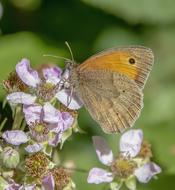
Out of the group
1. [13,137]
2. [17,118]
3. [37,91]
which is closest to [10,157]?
[13,137]

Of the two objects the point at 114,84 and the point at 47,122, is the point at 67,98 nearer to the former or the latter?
the point at 47,122

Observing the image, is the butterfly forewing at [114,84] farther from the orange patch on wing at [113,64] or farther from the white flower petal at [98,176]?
the white flower petal at [98,176]

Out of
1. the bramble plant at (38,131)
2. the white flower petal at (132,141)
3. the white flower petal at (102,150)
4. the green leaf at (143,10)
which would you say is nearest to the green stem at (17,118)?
the bramble plant at (38,131)

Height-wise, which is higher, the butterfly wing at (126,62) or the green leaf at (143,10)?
the butterfly wing at (126,62)

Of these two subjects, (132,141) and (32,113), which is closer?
(32,113)

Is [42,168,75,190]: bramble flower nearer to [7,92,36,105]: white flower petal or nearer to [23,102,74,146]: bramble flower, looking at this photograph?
[23,102,74,146]: bramble flower

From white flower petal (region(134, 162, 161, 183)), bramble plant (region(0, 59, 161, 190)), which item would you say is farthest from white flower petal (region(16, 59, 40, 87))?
white flower petal (region(134, 162, 161, 183))

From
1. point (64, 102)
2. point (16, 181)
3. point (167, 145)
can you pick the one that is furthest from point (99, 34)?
point (16, 181)
